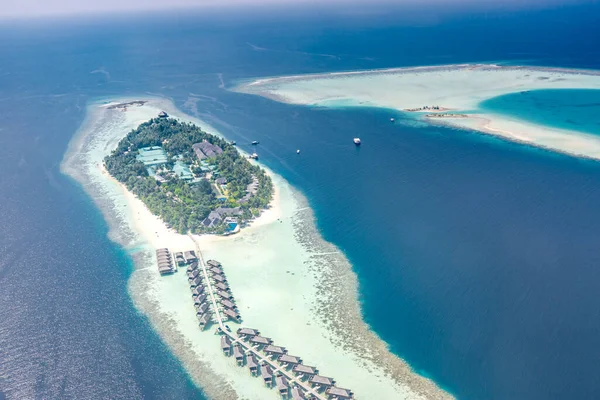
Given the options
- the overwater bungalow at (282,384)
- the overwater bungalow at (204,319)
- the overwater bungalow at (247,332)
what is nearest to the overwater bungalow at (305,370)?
Result: the overwater bungalow at (282,384)

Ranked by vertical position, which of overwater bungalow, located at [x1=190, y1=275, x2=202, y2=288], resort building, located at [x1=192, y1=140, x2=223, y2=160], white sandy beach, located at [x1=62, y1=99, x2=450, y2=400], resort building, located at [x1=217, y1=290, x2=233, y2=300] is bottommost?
white sandy beach, located at [x1=62, y1=99, x2=450, y2=400]

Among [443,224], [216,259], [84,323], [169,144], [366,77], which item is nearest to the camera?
[84,323]

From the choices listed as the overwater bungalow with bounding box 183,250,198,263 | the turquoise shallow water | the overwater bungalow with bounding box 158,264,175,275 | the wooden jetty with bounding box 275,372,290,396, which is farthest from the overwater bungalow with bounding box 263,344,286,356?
the turquoise shallow water

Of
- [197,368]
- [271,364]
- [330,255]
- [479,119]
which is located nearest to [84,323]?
[197,368]

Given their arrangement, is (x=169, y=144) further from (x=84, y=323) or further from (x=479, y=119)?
(x=479, y=119)

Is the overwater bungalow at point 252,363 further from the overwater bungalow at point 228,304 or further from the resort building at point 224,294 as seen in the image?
the resort building at point 224,294

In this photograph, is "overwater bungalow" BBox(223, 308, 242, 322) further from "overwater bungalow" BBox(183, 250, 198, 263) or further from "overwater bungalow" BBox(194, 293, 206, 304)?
"overwater bungalow" BBox(183, 250, 198, 263)
